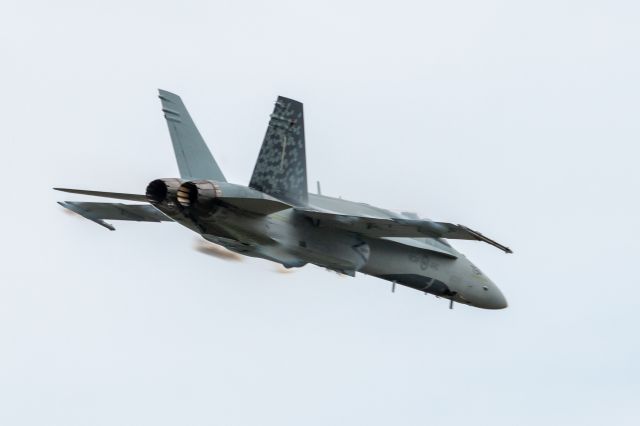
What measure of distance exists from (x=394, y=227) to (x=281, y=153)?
3.33 meters

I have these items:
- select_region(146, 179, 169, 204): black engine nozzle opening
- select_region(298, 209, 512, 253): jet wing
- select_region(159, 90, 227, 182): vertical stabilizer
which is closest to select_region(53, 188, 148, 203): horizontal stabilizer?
select_region(146, 179, 169, 204): black engine nozzle opening

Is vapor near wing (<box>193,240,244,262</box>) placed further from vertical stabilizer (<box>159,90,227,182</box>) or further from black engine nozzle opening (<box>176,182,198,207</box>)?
black engine nozzle opening (<box>176,182,198,207</box>)

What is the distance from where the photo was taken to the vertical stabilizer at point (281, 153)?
31.2 metres

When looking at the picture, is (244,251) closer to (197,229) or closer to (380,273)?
(197,229)

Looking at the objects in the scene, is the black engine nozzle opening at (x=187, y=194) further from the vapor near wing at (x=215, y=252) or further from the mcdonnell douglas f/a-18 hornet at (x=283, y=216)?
the vapor near wing at (x=215, y=252)

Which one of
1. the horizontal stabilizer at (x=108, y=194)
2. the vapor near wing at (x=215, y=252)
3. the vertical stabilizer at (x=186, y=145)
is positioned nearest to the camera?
the horizontal stabilizer at (x=108, y=194)

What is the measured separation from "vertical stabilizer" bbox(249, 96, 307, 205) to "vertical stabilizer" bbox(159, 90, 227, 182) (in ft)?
5.11

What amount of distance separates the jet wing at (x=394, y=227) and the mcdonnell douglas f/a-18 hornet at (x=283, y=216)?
0.02m

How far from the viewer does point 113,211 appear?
35.9 m

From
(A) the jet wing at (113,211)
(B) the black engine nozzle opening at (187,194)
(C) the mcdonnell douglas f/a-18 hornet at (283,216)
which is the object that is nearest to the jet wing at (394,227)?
(C) the mcdonnell douglas f/a-18 hornet at (283,216)

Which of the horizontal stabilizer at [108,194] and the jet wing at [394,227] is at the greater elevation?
the jet wing at [394,227]

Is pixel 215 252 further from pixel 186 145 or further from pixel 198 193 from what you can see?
pixel 198 193

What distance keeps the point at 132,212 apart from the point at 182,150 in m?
4.21

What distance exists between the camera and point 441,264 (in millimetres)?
36375
